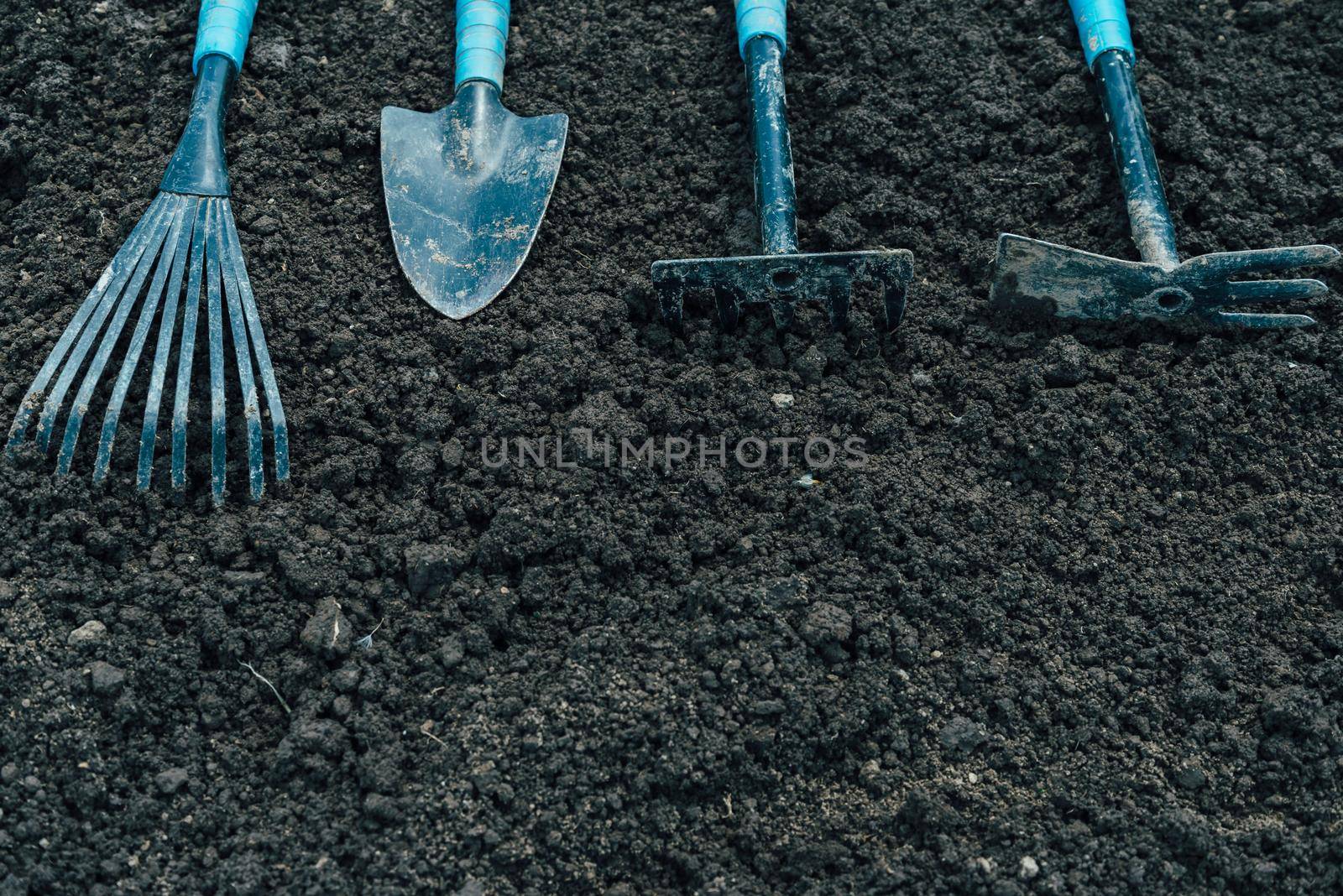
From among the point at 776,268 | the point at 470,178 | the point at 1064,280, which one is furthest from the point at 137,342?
the point at 1064,280

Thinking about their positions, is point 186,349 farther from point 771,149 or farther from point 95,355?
point 771,149

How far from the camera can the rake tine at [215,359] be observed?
2469 millimetres

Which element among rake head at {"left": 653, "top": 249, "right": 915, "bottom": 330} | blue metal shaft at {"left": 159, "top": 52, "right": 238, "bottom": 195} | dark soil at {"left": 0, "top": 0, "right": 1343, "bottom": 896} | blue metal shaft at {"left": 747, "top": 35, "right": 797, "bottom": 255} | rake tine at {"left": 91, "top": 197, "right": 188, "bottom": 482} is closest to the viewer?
dark soil at {"left": 0, "top": 0, "right": 1343, "bottom": 896}

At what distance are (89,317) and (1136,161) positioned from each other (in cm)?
239

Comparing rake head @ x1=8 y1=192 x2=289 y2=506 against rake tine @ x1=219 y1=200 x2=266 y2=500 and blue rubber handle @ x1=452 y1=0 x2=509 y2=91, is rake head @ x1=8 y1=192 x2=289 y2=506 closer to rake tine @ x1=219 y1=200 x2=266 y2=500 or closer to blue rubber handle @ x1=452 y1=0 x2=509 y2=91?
rake tine @ x1=219 y1=200 x2=266 y2=500

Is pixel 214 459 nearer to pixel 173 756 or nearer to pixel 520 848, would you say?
pixel 173 756

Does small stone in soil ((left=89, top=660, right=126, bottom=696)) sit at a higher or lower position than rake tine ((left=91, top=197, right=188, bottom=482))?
lower

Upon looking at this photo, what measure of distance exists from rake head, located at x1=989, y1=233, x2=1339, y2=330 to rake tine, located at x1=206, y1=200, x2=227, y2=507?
168cm

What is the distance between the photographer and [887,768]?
2199mm

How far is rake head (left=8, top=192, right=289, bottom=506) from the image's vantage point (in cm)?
248

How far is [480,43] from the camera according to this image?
3.11 meters

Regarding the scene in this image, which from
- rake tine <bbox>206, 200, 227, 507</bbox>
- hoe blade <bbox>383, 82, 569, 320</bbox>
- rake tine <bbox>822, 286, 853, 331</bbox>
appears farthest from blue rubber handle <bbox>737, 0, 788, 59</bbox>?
rake tine <bbox>206, 200, 227, 507</bbox>

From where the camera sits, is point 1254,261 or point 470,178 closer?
point 1254,261

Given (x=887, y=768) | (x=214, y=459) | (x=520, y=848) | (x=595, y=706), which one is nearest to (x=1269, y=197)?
(x=887, y=768)
